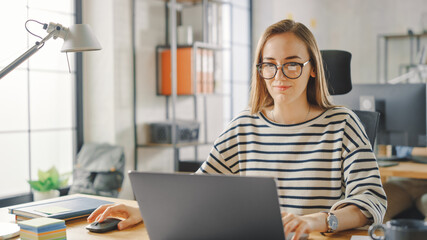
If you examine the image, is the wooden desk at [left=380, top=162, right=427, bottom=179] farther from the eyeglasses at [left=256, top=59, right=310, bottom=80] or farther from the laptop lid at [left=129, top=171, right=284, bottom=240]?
the laptop lid at [left=129, top=171, right=284, bottom=240]

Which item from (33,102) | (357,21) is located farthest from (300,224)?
(357,21)

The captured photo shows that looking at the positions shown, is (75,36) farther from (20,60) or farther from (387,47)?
(387,47)

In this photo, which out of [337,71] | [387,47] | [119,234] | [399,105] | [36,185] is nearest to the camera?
[119,234]

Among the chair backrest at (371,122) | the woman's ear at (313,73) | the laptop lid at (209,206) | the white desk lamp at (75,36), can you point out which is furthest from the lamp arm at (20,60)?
the chair backrest at (371,122)

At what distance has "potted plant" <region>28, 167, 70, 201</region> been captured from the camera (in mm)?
3236

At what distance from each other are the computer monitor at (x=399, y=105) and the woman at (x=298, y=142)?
1.19 metres

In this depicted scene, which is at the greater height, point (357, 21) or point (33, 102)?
point (357, 21)

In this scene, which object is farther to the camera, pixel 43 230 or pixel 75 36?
pixel 75 36

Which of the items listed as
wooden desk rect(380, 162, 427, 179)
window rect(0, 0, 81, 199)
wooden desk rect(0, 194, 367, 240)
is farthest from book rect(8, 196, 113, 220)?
window rect(0, 0, 81, 199)

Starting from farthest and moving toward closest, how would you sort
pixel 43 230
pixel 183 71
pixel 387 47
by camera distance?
pixel 387 47 → pixel 183 71 → pixel 43 230

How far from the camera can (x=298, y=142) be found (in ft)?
5.07

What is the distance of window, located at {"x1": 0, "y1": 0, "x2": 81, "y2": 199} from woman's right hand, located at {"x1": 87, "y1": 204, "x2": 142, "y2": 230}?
2024 millimetres

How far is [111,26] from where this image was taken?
12.3ft

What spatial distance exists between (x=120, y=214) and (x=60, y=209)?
0.20m
